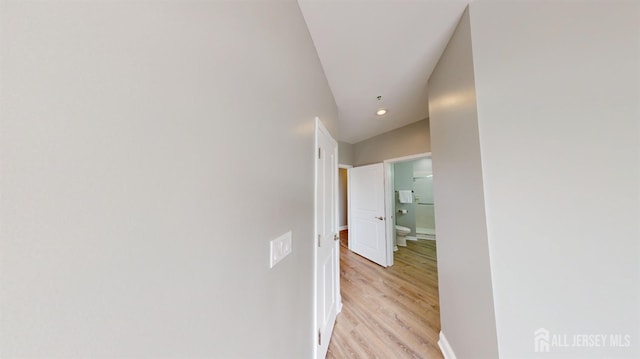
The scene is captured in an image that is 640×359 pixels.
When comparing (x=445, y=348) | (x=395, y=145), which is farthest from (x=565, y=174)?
(x=395, y=145)

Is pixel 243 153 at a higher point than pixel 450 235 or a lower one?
higher

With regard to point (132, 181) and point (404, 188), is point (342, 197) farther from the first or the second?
point (132, 181)

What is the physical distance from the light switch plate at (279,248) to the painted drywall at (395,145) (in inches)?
103

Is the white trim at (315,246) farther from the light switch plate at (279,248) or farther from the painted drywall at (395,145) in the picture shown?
the painted drywall at (395,145)

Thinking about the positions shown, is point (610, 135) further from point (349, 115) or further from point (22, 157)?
point (349, 115)

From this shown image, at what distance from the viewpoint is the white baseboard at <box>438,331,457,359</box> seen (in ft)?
4.72

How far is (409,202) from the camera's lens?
4.62 meters

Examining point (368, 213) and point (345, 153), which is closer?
point (368, 213)

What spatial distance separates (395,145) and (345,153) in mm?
994

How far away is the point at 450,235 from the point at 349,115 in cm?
200

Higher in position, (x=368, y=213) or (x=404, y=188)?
(x=404, y=188)

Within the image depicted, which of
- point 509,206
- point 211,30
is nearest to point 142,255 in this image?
point 211,30

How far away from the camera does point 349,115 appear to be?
9.14ft

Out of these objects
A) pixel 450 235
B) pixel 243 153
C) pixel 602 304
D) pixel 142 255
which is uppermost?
pixel 243 153
